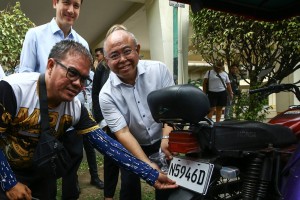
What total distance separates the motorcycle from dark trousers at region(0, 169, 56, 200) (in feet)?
2.67

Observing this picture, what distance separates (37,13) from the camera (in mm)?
11141

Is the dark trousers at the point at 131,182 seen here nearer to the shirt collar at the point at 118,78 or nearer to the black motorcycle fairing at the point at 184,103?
the shirt collar at the point at 118,78

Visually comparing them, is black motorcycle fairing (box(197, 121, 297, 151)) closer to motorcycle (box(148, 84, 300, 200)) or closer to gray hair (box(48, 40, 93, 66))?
motorcycle (box(148, 84, 300, 200))

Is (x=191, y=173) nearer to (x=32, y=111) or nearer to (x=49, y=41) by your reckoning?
(x=32, y=111)

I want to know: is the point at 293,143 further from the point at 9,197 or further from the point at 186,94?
the point at 9,197

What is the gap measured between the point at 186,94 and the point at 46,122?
819 millimetres

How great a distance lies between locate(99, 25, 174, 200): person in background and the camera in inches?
106

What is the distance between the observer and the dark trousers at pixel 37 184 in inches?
88.1

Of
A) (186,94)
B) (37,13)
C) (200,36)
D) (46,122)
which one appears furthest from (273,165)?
(37,13)

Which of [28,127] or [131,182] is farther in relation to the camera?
[131,182]

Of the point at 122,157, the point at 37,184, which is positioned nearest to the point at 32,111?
the point at 37,184

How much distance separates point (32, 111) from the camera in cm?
209

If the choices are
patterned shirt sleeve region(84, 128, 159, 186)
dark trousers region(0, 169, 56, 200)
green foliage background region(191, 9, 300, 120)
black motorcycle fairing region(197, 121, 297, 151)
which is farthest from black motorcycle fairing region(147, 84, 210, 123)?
green foliage background region(191, 9, 300, 120)

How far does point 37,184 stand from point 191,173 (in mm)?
998
